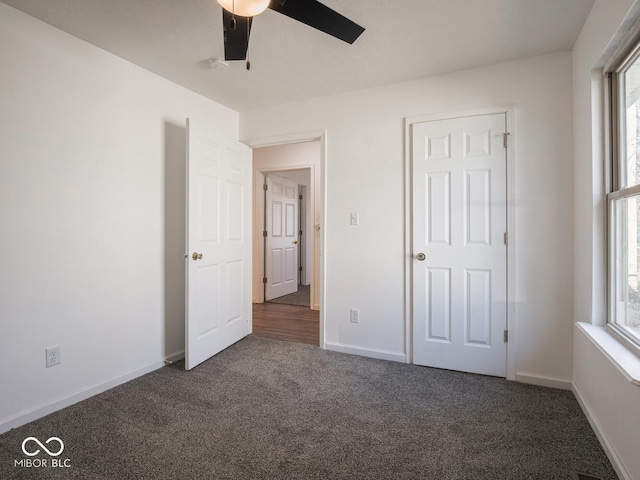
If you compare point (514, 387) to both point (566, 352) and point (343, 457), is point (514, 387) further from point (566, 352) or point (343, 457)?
point (343, 457)

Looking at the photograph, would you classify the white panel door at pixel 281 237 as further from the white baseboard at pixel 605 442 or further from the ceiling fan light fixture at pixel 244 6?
the white baseboard at pixel 605 442

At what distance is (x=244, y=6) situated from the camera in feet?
4.64

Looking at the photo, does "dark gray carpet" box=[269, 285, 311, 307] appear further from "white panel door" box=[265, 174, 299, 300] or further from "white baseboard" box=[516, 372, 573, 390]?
"white baseboard" box=[516, 372, 573, 390]

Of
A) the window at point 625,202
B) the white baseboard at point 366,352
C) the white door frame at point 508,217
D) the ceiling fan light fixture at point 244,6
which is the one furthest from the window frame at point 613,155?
the ceiling fan light fixture at point 244,6

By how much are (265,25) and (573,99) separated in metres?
2.13

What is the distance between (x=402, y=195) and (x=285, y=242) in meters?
3.51

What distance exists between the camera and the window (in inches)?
64.5

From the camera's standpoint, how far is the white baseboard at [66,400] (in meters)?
1.92

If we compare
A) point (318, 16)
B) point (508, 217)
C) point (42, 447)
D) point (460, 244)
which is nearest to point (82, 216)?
point (42, 447)

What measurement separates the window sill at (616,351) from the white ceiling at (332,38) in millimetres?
1830

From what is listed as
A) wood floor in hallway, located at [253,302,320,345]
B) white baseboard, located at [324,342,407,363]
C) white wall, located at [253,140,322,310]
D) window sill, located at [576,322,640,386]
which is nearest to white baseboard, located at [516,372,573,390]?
window sill, located at [576,322,640,386]

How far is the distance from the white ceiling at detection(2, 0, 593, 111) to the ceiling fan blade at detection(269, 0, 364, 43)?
0.86 ft

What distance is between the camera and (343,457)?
65.7 inches

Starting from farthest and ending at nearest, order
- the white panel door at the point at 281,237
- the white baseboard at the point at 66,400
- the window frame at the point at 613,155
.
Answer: the white panel door at the point at 281,237 < the white baseboard at the point at 66,400 < the window frame at the point at 613,155
